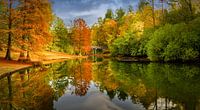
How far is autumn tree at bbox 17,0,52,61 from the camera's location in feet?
139

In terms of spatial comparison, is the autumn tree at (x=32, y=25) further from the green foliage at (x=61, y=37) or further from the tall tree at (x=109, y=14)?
the tall tree at (x=109, y=14)

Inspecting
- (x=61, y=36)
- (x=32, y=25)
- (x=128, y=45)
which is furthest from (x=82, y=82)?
(x=61, y=36)

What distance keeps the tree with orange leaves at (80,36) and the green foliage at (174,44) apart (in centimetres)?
5313

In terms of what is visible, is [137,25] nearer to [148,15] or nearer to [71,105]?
[148,15]

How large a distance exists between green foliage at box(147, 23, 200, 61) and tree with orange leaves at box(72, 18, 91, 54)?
53125 mm

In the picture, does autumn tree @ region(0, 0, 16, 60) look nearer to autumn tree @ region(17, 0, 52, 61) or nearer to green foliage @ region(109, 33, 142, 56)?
autumn tree @ region(17, 0, 52, 61)

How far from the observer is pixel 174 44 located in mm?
44094

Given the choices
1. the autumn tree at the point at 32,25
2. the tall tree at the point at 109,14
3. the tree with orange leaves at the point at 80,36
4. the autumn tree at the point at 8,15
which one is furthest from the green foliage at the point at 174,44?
the tall tree at the point at 109,14

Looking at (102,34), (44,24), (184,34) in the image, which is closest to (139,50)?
(184,34)

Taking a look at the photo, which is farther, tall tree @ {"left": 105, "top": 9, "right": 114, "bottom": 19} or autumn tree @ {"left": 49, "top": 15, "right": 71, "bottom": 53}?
tall tree @ {"left": 105, "top": 9, "right": 114, "bottom": 19}

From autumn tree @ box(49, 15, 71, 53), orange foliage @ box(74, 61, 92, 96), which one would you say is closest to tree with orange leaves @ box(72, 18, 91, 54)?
autumn tree @ box(49, 15, 71, 53)

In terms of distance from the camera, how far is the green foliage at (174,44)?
138 ft

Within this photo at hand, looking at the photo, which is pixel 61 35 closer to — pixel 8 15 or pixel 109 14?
pixel 109 14

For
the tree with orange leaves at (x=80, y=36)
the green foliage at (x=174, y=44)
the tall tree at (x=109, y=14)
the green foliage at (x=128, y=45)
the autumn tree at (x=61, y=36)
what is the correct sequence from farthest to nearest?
1. the tall tree at (x=109, y=14)
2. the tree with orange leaves at (x=80, y=36)
3. the autumn tree at (x=61, y=36)
4. the green foliage at (x=128, y=45)
5. the green foliage at (x=174, y=44)
